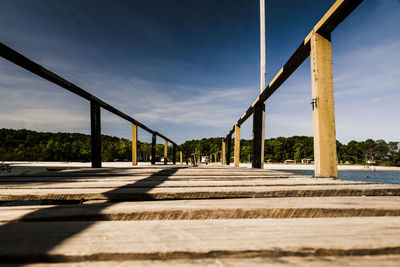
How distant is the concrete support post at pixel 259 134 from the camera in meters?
4.35

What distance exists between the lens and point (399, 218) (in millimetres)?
765

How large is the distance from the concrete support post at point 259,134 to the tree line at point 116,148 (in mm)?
38433

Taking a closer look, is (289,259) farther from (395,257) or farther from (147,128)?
(147,128)

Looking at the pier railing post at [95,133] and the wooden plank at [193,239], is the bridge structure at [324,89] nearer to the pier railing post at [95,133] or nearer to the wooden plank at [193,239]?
the wooden plank at [193,239]

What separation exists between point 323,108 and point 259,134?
244 cm

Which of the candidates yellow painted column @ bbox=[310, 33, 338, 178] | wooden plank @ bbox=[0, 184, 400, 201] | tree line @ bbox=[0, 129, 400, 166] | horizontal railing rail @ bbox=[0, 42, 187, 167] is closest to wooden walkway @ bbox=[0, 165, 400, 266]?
wooden plank @ bbox=[0, 184, 400, 201]

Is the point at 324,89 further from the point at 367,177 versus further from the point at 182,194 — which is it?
the point at 367,177

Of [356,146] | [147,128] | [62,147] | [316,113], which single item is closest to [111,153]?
[62,147]

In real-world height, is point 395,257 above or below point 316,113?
below

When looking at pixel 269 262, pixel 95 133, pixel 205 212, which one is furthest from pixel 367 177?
pixel 269 262

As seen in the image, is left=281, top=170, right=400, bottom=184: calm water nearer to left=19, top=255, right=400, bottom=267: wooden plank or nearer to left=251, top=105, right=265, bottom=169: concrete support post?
left=251, top=105, right=265, bottom=169: concrete support post

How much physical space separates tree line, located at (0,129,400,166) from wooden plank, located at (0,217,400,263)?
1663 inches

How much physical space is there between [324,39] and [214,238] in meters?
2.32

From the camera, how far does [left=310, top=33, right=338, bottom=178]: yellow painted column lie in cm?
192
